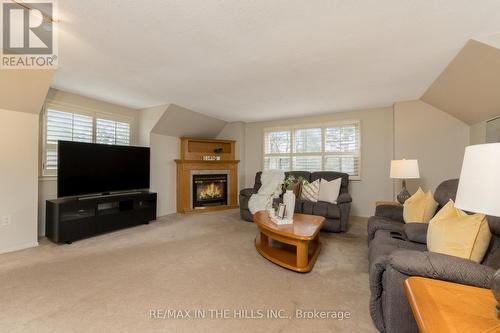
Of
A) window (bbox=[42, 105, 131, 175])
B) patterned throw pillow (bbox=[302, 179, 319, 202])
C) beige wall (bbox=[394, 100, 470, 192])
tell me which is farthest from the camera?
patterned throw pillow (bbox=[302, 179, 319, 202])

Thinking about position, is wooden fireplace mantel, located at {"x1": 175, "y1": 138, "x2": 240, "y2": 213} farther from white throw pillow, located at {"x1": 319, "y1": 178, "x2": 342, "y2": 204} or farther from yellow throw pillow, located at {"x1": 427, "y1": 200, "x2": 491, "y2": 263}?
yellow throw pillow, located at {"x1": 427, "y1": 200, "x2": 491, "y2": 263}

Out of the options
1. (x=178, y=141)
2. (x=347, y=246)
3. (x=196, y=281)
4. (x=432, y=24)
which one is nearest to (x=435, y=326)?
(x=196, y=281)

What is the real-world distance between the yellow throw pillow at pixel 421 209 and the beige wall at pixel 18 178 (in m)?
4.61

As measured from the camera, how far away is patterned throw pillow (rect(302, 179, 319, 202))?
4.25 m

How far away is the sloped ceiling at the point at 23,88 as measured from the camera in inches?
99.7

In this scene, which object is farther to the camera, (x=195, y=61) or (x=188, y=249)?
(x=188, y=249)

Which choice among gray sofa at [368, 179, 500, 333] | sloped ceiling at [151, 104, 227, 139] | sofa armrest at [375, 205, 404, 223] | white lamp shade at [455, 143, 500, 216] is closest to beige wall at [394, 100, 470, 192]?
sofa armrest at [375, 205, 404, 223]

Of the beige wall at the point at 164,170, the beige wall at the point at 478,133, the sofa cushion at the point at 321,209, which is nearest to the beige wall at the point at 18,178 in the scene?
the beige wall at the point at 164,170

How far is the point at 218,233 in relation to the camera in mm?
3664

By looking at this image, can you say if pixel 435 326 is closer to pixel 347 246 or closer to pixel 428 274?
pixel 428 274

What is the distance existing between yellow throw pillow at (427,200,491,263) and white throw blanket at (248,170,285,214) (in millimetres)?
2865

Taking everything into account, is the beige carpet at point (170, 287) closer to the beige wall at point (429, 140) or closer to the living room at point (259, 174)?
the living room at point (259, 174)

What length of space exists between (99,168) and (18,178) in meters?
0.92

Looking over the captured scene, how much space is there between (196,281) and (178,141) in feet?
12.5
